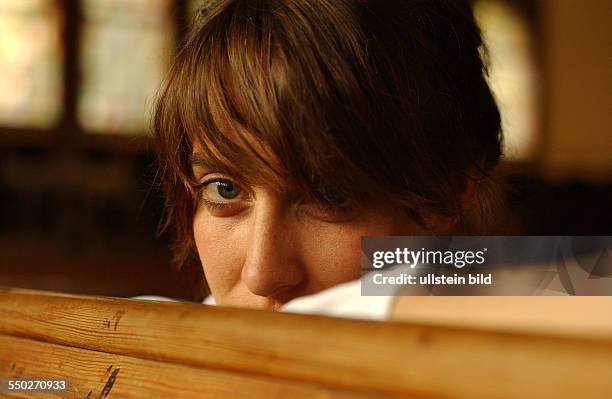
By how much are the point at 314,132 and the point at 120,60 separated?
4.20m

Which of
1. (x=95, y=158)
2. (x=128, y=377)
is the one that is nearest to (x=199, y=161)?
(x=128, y=377)

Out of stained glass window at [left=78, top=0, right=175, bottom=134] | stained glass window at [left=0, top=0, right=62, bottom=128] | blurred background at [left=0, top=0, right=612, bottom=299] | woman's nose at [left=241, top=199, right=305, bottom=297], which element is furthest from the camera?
stained glass window at [left=78, top=0, right=175, bottom=134]

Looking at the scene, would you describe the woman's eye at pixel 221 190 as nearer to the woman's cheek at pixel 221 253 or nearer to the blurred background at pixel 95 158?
the woman's cheek at pixel 221 253

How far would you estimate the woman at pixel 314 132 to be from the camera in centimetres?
64

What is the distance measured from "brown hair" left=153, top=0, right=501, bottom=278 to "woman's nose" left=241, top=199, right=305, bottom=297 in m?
0.03

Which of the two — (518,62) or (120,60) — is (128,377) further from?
(518,62)

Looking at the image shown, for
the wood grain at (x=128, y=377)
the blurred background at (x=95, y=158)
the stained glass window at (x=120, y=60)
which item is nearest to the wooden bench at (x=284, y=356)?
the wood grain at (x=128, y=377)

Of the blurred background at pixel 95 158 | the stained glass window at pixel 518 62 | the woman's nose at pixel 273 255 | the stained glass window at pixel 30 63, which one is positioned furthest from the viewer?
the stained glass window at pixel 518 62

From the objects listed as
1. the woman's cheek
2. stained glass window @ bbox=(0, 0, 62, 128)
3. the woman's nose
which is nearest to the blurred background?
stained glass window @ bbox=(0, 0, 62, 128)

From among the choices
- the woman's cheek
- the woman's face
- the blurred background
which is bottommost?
the blurred background

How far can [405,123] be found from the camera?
70 cm

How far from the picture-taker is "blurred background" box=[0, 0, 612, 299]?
400 centimetres

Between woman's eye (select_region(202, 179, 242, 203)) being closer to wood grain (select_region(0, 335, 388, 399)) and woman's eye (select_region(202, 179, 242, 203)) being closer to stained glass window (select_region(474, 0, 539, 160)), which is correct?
wood grain (select_region(0, 335, 388, 399))

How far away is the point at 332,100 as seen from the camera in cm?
65
